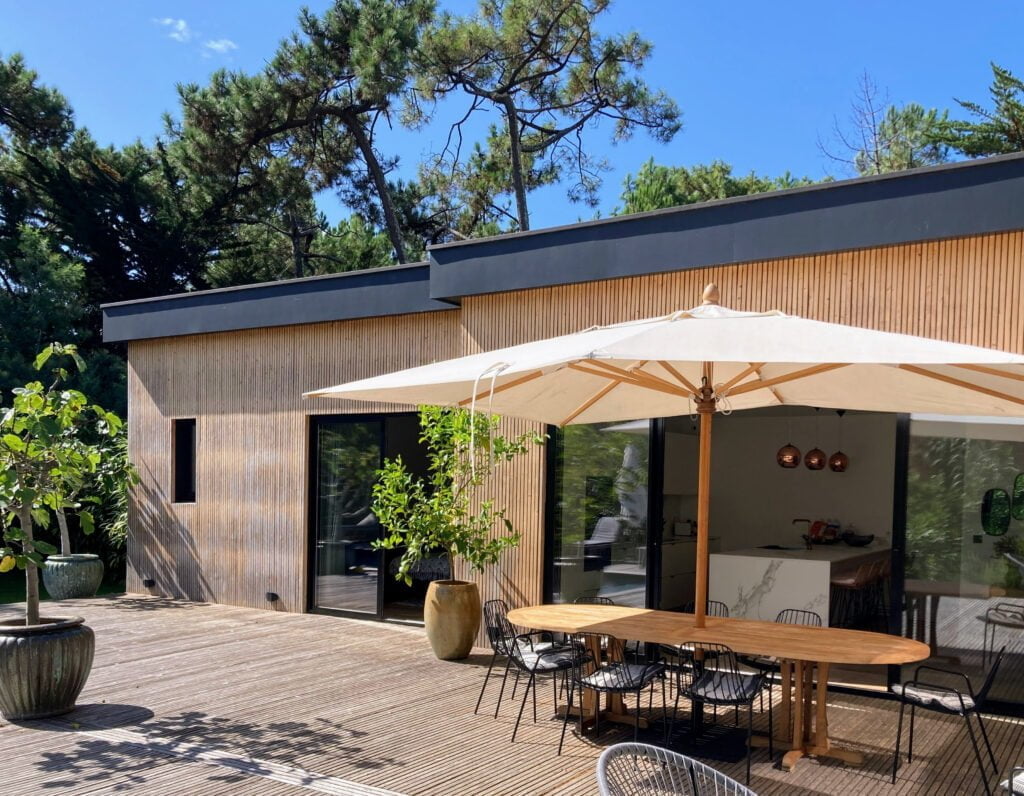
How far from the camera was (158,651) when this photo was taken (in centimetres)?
812

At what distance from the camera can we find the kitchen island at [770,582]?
25.9 feet

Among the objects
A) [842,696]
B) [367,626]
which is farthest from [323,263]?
[842,696]

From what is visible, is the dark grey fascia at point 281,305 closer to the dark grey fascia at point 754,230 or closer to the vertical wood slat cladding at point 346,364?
the vertical wood slat cladding at point 346,364

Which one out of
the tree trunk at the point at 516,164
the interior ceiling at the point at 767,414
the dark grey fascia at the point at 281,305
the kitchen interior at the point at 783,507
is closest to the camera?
the kitchen interior at the point at 783,507

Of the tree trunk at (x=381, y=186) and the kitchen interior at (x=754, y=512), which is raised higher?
the tree trunk at (x=381, y=186)

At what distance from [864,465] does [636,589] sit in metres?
4.57

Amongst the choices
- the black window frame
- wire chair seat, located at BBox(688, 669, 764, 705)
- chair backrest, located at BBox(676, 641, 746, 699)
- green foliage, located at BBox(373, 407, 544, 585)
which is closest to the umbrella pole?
chair backrest, located at BBox(676, 641, 746, 699)

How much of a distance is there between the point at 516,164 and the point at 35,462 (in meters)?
15.8

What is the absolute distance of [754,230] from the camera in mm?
7117

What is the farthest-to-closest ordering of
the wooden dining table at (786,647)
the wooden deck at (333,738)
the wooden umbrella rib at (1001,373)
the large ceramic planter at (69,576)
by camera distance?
the large ceramic planter at (69,576) → the wooden dining table at (786,647) → the wooden deck at (333,738) → the wooden umbrella rib at (1001,373)

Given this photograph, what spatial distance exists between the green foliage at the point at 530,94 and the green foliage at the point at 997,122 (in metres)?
6.01

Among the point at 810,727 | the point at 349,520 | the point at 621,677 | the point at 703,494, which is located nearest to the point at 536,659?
the point at 621,677

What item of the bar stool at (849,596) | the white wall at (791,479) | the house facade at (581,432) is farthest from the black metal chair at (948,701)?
the white wall at (791,479)

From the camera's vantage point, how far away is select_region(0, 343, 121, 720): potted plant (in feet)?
18.8
